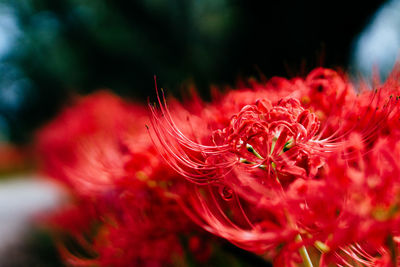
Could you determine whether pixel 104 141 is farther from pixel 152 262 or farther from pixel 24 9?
pixel 24 9

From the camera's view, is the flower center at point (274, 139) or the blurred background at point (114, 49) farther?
the blurred background at point (114, 49)

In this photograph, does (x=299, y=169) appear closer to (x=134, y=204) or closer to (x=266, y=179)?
(x=266, y=179)

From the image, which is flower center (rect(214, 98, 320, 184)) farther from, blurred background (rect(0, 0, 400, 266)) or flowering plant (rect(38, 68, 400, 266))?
blurred background (rect(0, 0, 400, 266))

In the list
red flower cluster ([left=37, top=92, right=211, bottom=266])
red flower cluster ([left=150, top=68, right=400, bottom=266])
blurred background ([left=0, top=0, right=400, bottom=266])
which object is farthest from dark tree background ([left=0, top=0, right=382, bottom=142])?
red flower cluster ([left=150, top=68, right=400, bottom=266])

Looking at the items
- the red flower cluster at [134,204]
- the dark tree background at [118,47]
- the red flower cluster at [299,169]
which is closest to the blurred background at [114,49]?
the dark tree background at [118,47]

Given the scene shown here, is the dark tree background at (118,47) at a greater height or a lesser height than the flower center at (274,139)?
greater

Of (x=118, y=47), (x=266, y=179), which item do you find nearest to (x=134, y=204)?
(x=266, y=179)

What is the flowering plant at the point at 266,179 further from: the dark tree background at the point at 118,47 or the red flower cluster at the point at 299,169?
the dark tree background at the point at 118,47
